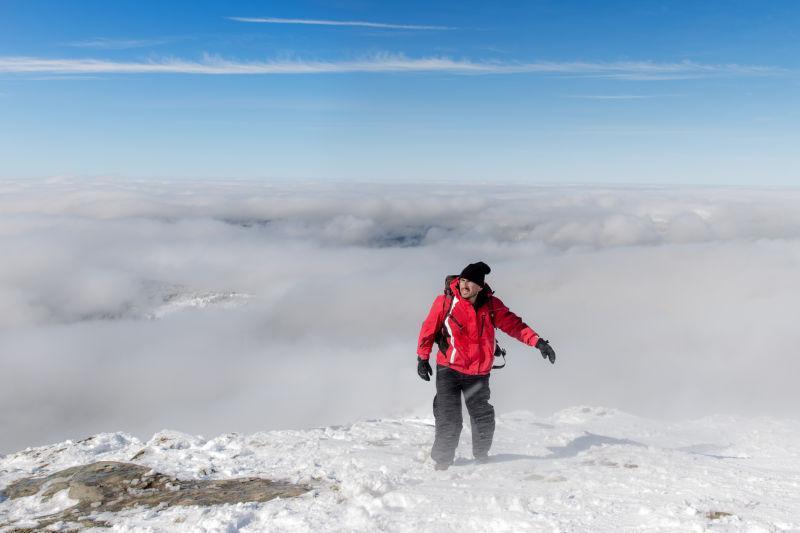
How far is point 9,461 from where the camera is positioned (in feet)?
28.2

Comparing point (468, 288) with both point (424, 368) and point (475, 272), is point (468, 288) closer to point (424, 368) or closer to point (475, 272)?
point (475, 272)

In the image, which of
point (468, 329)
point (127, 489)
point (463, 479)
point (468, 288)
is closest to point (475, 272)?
point (468, 288)

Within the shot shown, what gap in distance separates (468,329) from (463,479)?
1.65 meters

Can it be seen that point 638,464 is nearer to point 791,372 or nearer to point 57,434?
point 791,372

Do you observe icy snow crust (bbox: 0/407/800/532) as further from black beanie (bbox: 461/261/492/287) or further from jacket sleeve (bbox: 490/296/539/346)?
black beanie (bbox: 461/261/492/287)

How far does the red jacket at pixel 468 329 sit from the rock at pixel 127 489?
2.19 metres

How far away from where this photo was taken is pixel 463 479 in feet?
19.5

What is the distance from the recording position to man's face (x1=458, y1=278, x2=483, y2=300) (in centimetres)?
603

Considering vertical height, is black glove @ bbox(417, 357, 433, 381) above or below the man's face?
below

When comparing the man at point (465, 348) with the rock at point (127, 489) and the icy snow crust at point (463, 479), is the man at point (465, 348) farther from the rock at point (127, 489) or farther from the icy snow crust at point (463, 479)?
the rock at point (127, 489)

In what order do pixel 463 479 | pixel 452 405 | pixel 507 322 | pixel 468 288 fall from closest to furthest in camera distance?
pixel 463 479
pixel 468 288
pixel 507 322
pixel 452 405

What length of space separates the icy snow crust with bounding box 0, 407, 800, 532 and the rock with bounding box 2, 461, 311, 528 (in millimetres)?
220

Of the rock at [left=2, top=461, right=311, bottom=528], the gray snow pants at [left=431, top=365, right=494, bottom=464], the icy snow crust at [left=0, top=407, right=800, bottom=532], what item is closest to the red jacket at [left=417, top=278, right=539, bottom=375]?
the gray snow pants at [left=431, top=365, right=494, bottom=464]

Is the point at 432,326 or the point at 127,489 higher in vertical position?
the point at 432,326
